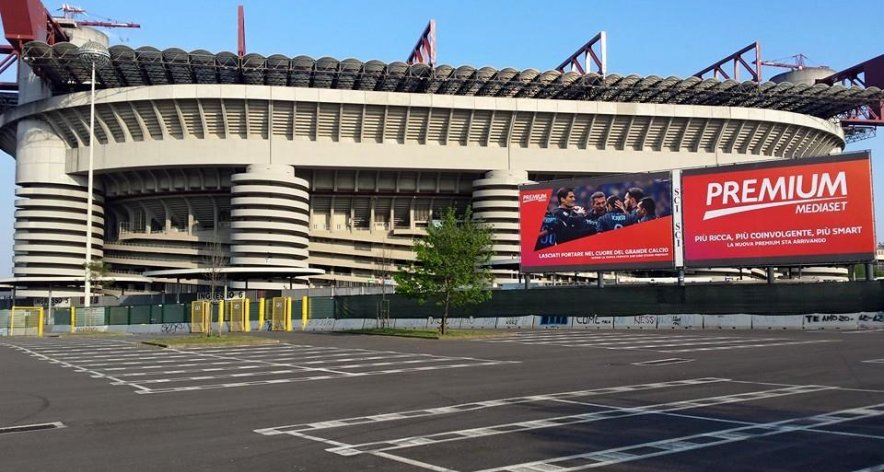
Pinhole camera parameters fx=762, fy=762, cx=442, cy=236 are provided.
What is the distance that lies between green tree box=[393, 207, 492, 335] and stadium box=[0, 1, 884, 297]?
2663 cm

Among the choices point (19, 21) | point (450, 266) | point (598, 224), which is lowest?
point (450, 266)

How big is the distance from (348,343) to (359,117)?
42.6 metres

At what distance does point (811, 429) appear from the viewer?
9.69 meters

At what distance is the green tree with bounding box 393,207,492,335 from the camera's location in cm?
3650

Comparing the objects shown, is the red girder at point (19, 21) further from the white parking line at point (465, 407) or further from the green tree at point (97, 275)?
the white parking line at point (465, 407)

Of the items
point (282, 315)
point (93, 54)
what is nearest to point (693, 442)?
point (282, 315)

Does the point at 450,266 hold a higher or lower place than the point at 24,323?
higher

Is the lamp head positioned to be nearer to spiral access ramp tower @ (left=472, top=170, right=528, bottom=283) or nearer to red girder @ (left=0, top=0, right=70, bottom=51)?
red girder @ (left=0, top=0, right=70, bottom=51)

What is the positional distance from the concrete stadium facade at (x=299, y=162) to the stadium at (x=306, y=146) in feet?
0.59

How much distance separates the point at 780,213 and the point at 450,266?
18853 mm

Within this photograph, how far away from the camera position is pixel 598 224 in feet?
155

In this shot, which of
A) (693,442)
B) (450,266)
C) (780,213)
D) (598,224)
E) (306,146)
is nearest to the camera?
(693,442)

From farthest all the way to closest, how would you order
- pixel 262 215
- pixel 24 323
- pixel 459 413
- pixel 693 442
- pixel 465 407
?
pixel 262 215
pixel 24 323
pixel 465 407
pixel 459 413
pixel 693 442

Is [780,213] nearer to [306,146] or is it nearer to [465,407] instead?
[465,407]
